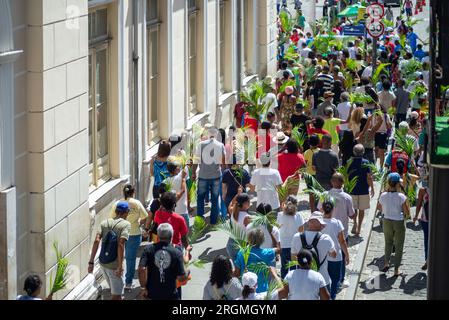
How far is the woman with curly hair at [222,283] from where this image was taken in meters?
11.0

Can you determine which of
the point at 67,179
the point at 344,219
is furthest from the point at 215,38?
the point at 67,179

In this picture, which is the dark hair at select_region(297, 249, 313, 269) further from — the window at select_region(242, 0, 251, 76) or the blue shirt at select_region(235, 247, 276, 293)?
the window at select_region(242, 0, 251, 76)

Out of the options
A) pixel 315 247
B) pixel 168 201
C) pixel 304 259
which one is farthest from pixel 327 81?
pixel 304 259

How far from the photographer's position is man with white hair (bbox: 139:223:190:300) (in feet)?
38.6

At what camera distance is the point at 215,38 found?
24531mm

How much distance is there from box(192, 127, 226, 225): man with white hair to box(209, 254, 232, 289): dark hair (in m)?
6.50

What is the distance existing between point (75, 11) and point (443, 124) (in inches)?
207

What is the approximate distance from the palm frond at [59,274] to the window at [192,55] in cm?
982

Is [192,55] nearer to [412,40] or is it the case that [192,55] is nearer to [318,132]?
[318,132]

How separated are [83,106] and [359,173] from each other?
513 centimetres

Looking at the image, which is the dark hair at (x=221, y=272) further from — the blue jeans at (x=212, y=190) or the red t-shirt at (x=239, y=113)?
the red t-shirt at (x=239, y=113)

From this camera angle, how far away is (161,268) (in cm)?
1181

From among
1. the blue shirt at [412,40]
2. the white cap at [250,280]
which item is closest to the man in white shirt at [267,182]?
the white cap at [250,280]
